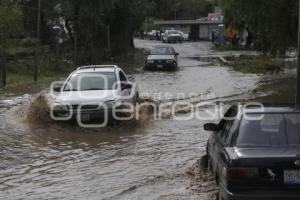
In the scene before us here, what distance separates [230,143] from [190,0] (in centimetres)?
13171

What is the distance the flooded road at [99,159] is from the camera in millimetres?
10367

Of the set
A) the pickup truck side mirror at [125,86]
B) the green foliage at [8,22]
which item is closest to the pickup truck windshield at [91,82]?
the pickup truck side mirror at [125,86]

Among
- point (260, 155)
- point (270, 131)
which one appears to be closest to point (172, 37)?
point (270, 131)

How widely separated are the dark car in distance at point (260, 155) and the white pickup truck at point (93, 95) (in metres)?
7.98

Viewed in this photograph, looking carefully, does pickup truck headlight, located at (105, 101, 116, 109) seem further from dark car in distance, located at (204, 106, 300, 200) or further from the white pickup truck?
dark car in distance, located at (204, 106, 300, 200)

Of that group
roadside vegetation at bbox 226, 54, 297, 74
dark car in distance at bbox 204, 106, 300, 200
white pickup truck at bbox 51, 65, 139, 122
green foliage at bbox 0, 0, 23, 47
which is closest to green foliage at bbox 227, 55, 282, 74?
roadside vegetation at bbox 226, 54, 297, 74

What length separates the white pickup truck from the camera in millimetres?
16781

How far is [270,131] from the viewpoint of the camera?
8359 mm

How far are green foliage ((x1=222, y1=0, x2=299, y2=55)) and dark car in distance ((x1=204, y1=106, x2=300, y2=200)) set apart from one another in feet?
49.2

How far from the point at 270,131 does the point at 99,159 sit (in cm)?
549

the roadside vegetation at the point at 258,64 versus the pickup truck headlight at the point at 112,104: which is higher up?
the pickup truck headlight at the point at 112,104

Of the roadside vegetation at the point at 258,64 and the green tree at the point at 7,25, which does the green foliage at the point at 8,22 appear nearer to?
the green tree at the point at 7,25

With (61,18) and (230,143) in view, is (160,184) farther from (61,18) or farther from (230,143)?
(61,18)

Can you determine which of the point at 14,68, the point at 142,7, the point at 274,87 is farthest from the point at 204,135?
the point at 142,7
